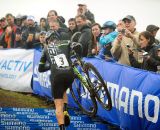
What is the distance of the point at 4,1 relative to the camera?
19.1 meters

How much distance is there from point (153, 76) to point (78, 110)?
2.85 m

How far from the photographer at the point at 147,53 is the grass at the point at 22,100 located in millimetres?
3226

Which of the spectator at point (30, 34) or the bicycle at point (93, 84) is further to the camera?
the spectator at point (30, 34)

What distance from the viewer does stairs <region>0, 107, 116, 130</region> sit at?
7.40 meters

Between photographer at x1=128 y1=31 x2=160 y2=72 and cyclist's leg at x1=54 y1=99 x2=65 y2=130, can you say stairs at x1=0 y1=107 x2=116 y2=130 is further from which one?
photographer at x1=128 y1=31 x2=160 y2=72

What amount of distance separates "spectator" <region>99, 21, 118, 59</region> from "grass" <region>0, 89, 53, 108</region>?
2054 millimetres

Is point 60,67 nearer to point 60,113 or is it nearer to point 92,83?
point 92,83

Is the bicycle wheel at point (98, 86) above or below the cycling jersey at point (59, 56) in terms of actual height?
below

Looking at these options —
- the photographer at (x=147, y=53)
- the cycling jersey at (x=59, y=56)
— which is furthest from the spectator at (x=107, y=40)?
the cycling jersey at (x=59, y=56)

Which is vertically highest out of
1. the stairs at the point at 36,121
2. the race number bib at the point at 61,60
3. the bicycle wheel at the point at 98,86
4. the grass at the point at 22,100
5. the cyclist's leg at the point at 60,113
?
the race number bib at the point at 61,60

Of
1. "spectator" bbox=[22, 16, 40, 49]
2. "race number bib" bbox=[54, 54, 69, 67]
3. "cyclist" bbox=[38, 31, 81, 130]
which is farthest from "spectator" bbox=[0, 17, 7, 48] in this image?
"race number bib" bbox=[54, 54, 69, 67]

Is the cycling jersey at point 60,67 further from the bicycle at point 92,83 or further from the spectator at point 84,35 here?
the spectator at point 84,35

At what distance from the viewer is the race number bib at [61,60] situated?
7409mm

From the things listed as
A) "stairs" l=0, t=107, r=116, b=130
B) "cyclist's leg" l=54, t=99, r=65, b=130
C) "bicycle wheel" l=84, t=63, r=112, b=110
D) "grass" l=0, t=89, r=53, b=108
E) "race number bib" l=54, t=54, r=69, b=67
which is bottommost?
"grass" l=0, t=89, r=53, b=108
